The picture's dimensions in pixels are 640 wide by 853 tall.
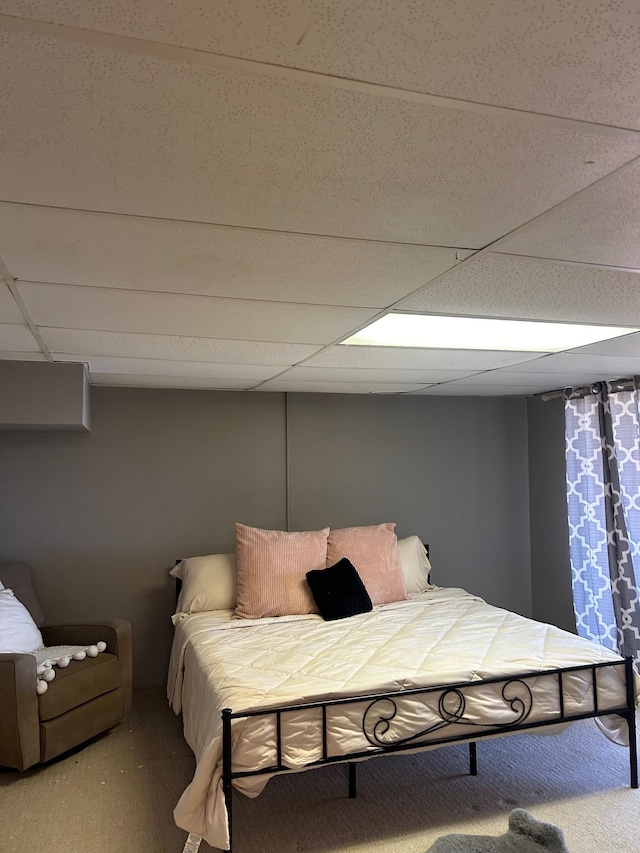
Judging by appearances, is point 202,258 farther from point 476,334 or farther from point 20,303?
point 476,334

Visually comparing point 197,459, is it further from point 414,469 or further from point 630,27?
point 630,27

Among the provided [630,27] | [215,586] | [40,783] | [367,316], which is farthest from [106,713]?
[630,27]

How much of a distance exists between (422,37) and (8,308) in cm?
173

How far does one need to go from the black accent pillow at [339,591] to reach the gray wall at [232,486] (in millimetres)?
807

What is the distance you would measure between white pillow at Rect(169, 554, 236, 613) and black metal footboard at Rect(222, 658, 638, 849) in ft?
4.39

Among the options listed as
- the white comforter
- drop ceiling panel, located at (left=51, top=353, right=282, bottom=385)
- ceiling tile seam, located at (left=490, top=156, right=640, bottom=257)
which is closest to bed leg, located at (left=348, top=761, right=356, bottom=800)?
the white comforter

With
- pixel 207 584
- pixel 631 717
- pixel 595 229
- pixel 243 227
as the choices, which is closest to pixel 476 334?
pixel 595 229

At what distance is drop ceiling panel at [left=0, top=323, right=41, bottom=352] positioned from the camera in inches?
93.2

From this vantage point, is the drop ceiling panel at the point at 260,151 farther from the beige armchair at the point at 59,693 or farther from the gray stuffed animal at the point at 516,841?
the beige armchair at the point at 59,693

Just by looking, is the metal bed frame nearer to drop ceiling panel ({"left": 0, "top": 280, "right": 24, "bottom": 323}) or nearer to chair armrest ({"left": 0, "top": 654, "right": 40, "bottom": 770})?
chair armrest ({"left": 0, "top": 654, "right": 40, "bottom": 770})

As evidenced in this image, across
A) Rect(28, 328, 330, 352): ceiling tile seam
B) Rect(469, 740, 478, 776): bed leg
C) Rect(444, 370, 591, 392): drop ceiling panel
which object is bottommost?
Rect(469, 740, 478, 776): bed leg

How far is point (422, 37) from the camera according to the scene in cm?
83

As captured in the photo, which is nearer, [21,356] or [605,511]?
[21,356]

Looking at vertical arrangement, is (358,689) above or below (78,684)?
above
